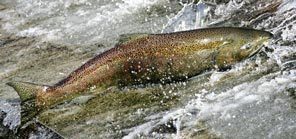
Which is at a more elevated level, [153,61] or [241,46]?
[241,46]

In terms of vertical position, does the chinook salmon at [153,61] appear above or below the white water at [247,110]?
above

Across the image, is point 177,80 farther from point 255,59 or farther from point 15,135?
point 15,135

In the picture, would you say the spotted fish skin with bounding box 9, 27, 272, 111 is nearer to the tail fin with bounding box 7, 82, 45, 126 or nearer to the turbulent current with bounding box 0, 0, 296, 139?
the tail fin with bounding box 7, 82, 45, 126

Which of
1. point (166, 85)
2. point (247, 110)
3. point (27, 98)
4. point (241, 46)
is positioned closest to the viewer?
point (247, 110)

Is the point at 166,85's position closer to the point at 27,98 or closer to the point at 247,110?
the point at 247,110

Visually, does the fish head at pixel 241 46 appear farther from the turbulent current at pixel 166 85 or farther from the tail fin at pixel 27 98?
the tail fin at pixel 27 98

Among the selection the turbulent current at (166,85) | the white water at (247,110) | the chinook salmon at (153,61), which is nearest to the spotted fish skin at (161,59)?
the chinook salmon at (153,61)

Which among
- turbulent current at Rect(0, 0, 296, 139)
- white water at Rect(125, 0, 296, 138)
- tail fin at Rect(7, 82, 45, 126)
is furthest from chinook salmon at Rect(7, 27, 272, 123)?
white water at Rect(125, 0, 296, 138)

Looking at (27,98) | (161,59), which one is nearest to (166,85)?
(161,59)
